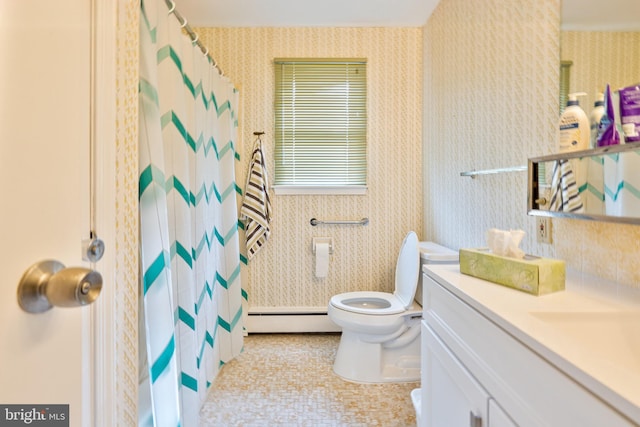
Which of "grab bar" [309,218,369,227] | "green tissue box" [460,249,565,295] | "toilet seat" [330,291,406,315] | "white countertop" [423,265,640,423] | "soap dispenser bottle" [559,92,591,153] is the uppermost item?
"soap dispenser bottle" [559,92,591,153]

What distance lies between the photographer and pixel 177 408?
1073 mm

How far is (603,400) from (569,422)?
0.09 m

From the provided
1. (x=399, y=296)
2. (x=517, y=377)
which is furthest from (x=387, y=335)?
(x=517, y=377)

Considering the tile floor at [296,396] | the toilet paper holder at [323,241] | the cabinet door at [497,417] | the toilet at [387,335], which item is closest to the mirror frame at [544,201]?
the cabinet door at [497,417]

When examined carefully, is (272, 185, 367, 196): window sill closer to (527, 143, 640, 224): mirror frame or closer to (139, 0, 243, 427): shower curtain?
(139, 0, 243, 427): shower curtain

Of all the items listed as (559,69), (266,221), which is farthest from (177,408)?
(559,69)

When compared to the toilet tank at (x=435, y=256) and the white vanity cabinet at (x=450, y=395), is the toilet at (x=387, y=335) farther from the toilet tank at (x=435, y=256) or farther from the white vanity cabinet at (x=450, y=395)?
the white vanity cabinet at (x=450, y=395)

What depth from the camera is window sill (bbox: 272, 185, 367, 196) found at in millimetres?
2439

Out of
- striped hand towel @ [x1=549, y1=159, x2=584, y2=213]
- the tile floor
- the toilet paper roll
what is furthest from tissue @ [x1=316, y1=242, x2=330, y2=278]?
striped hand towel @ [x1=549, y1=159, x2=584, y2=213]

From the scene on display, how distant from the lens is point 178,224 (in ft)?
4.11

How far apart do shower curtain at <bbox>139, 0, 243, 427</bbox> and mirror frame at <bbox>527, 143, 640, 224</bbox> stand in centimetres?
128

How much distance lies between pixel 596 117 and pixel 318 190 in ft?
5.63

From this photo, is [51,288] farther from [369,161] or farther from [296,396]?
[369,161]

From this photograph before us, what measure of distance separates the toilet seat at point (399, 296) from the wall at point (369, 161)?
1.17 feet
